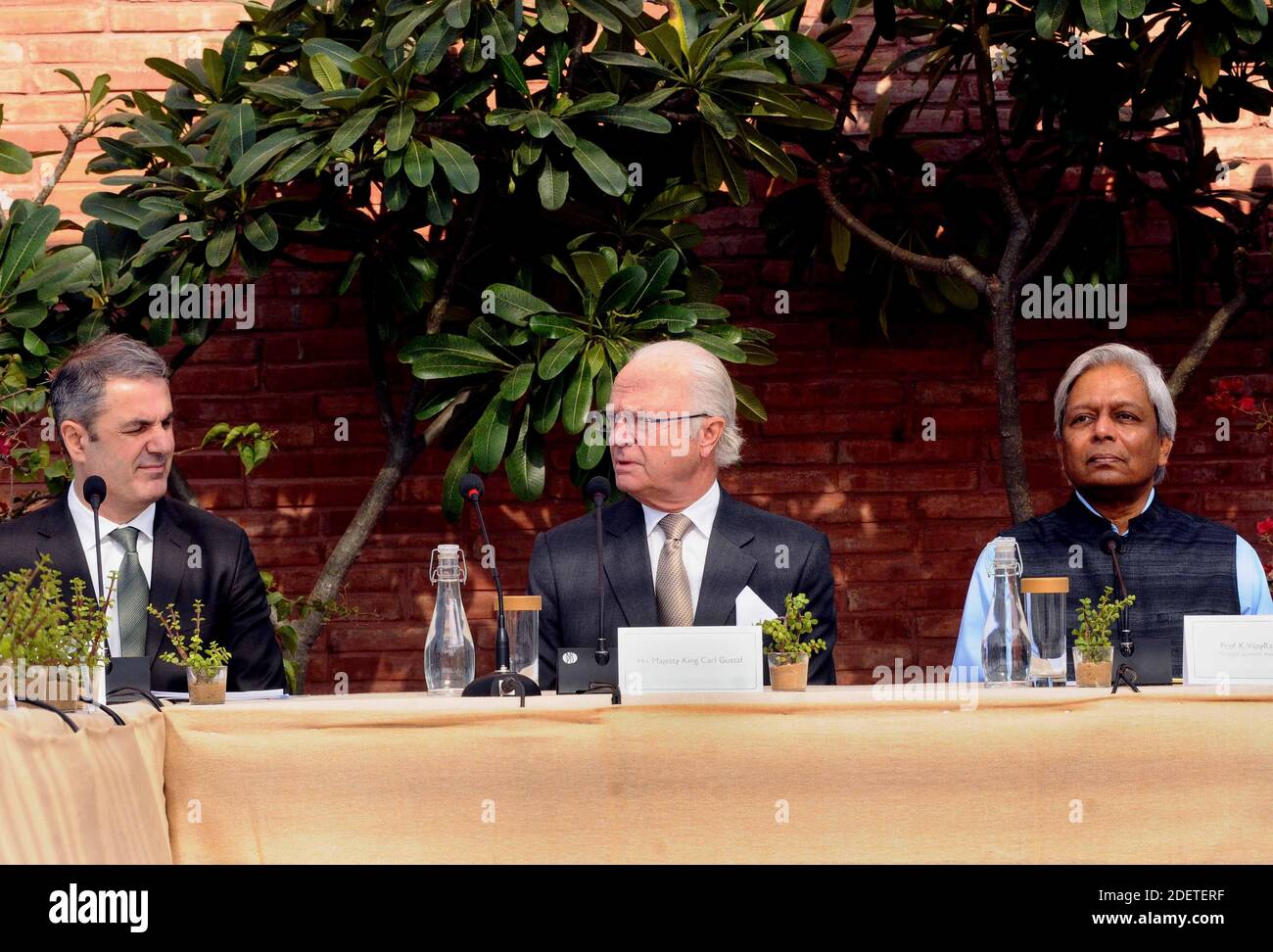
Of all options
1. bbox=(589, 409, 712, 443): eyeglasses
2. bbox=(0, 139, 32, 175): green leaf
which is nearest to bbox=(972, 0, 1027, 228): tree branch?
bbox=(589, 409, 712, 443): eyeglasses

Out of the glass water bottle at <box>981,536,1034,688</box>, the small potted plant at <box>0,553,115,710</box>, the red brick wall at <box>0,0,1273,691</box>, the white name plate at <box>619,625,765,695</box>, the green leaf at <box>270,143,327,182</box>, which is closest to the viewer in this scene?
the small potted plant at <box>0,553,115,710</box>

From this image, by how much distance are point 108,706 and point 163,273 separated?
6.19ft

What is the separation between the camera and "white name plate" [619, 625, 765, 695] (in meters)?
2.10

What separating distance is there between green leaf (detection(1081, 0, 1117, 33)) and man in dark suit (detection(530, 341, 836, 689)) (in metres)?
1.12

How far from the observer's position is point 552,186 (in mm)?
3426

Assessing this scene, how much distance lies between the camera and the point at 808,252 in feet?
13.3

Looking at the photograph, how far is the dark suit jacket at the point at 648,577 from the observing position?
110 inches

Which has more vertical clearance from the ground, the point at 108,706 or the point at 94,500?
the point at 94,500

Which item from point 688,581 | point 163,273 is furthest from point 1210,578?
Result: point 163,273

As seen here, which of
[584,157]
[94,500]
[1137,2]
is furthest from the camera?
[584,157]

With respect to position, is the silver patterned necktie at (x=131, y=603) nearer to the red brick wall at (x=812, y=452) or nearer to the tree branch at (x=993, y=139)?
the red brick wall at (x=812, y=452)

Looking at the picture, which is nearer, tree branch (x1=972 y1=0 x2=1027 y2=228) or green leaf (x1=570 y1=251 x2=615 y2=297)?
green leaf (x1=570 y1=251 x2=615 y2=297)

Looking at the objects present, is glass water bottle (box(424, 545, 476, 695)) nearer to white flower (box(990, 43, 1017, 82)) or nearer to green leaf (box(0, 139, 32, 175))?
green leaf (box(0, 139, 32, 175))

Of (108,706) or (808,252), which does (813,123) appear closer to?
(808,252)
